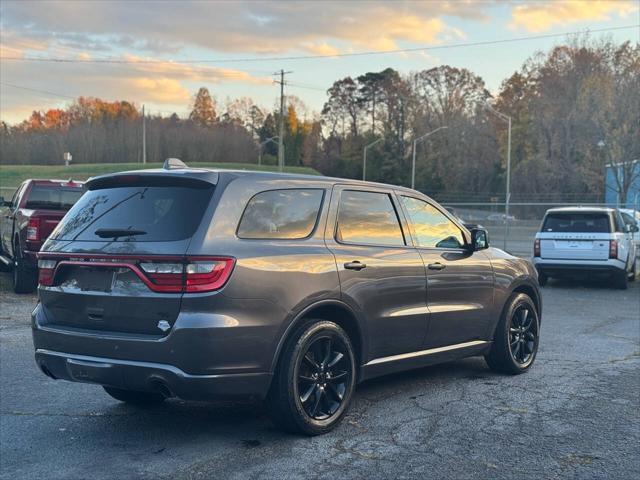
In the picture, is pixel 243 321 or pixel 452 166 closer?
pixel 243 321

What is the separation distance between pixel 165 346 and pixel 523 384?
363 centimetres

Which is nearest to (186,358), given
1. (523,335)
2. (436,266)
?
(436,266)

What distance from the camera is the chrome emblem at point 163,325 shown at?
4383 millimetres

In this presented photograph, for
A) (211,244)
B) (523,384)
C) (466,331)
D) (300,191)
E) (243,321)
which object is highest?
(300,191)

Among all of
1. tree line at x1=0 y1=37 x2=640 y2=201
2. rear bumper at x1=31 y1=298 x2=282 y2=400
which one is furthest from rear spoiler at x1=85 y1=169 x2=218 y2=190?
tree line at x1=0 y1=37 x2=640 y2=201

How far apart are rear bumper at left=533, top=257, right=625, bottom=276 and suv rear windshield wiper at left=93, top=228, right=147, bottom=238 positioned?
12044mm

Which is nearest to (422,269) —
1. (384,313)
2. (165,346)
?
(384,313)

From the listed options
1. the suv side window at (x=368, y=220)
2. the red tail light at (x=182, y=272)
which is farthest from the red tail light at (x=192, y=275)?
the suv side window at (x=368, y=220)

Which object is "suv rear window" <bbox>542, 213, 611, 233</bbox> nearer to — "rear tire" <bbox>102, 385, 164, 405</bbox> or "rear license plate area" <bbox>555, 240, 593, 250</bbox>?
"rear license plate area" <bbox>555, 240, 593, 250</bbox>

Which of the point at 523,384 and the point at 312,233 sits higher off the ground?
the point at 312,233

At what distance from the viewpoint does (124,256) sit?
4543 mm

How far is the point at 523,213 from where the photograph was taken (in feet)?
123

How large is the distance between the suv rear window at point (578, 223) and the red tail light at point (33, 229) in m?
10.0

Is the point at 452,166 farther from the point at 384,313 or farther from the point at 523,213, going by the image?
the point at 384,313
